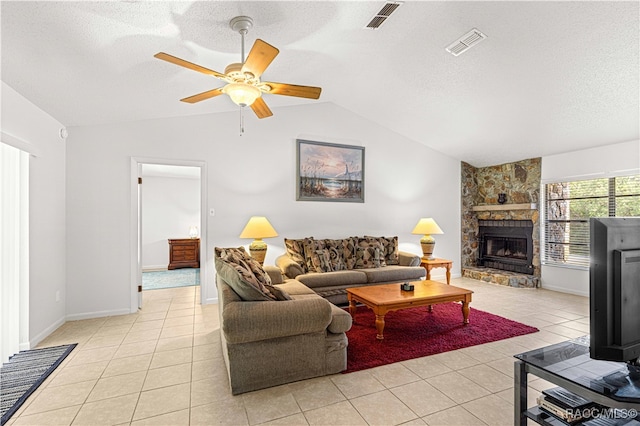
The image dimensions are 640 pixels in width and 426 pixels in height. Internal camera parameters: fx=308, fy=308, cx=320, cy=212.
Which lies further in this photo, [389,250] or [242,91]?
[389,250]

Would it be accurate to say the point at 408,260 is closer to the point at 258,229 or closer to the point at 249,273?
the point at 258,229

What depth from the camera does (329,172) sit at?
5.33 meters

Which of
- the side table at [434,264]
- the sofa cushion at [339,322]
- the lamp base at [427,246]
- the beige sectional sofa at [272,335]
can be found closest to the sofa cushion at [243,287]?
the beige sectional sofa at [272,335]

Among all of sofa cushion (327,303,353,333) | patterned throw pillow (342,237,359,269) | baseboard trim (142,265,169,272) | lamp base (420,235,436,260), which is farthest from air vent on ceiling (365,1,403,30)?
baseboard trim (142,265,169,272)

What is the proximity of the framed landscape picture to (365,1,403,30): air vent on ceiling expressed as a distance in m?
2.44

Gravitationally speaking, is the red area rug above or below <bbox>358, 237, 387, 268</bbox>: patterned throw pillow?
below

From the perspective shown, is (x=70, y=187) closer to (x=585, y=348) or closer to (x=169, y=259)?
(x=169, y=259)

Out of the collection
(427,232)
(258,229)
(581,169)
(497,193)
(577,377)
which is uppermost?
(581,169)

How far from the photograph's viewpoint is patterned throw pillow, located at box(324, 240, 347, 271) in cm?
462

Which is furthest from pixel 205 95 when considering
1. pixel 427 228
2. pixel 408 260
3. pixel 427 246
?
pixel 427 246

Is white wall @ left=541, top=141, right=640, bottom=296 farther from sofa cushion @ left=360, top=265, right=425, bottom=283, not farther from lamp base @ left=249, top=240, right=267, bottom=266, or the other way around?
lamp base @ left=249, top=240, right=267, bottom=266

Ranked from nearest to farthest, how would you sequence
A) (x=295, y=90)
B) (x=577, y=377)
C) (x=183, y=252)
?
(x=577, y=377) < (x=295, y=90) < (x=183, y=252)

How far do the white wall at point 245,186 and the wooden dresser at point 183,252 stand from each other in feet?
11.1

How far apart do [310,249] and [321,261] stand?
0.24 meters
